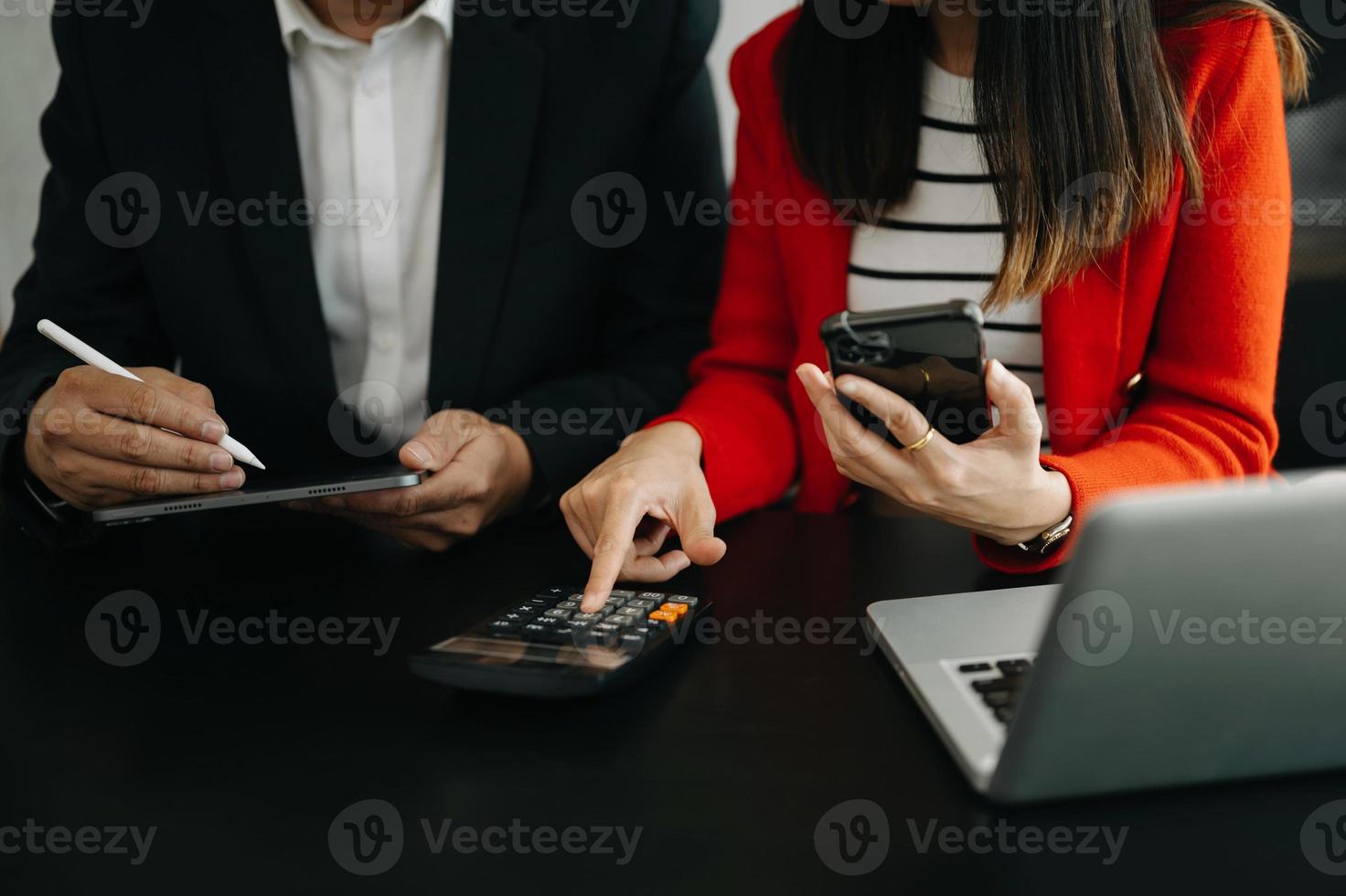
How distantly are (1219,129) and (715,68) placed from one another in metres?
1.16

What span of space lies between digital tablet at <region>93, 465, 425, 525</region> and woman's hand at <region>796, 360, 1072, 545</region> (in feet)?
1.07

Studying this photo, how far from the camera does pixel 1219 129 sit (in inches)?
35.4

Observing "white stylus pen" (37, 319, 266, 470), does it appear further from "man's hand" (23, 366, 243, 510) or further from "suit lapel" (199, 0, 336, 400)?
"suit lapel" (199, 0, 336, 400)

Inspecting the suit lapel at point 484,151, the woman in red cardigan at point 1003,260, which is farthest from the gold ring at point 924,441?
the suit lapel at point 484,151

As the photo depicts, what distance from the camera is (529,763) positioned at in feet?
1.74

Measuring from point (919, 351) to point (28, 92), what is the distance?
1963mm

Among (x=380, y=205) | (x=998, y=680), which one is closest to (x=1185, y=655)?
(x=998, y=680)

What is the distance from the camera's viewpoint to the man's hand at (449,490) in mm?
854

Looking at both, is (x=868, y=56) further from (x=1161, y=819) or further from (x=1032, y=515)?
(x=1161, y=819)

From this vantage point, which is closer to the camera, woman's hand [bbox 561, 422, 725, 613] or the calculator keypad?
the calculator keypad

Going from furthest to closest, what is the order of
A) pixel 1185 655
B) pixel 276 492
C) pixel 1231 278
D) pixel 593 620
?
pixel 1231 278 < pixel 276 492 < pixel 593 620 < pixel 1185 655

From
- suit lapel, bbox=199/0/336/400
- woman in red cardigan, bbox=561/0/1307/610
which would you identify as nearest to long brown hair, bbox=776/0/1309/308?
woman in red cardigan, bbox=561/0/1307/610

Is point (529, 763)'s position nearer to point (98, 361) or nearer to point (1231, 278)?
point (98, 361)

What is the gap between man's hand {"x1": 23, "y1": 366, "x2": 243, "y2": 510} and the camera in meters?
0.83
